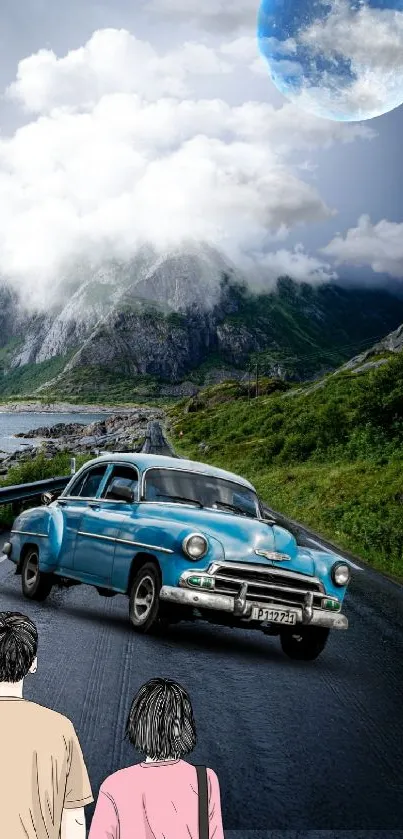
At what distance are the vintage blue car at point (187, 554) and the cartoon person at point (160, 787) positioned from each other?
4518mm

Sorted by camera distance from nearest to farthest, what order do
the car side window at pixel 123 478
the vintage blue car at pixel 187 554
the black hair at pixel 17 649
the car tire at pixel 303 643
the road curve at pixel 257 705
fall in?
the black hair at pixel 17 649 < the road curve at pixel 257 705 < the vintage blue car at pixel 187 554 < the car tire at pixel 303 643 < the car side window at pixel 123 478

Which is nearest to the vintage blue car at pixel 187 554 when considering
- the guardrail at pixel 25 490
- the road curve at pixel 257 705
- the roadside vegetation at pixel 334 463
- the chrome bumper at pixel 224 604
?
the chrome bumper at pixel 224 604

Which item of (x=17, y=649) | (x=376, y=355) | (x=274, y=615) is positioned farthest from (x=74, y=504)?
(x=376, y=355)

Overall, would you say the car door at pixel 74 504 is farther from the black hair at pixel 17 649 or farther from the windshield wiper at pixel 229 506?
the black hair at pixel 17 649

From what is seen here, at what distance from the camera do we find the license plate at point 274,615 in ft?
22.6

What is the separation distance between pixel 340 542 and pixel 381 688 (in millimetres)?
12960

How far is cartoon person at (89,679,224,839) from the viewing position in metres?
2.36

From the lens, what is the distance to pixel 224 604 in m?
6.91

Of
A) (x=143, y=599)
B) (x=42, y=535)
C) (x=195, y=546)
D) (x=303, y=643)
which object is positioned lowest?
(x=303, y=643)

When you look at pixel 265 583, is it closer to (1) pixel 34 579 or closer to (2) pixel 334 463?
(1) pixel 34 579

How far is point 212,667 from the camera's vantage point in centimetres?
709

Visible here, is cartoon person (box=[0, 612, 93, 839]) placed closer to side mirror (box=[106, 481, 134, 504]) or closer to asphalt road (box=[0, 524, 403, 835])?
asphalt road (box=[0, 524, 403, 835])

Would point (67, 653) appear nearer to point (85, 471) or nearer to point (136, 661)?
point (136, 661)

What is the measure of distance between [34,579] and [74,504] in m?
1.04
